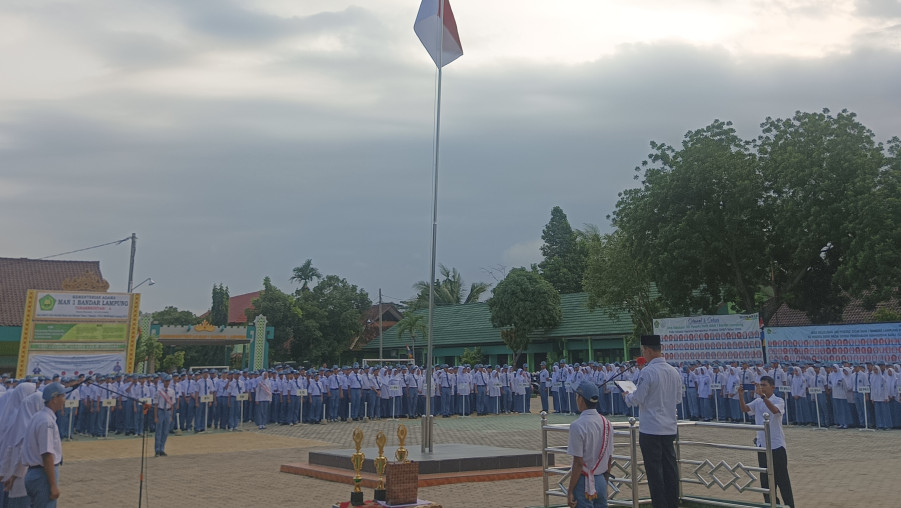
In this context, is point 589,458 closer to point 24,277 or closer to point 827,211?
point 827,211

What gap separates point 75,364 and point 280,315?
16027 mm

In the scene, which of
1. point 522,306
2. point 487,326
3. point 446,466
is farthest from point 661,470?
point 487,326

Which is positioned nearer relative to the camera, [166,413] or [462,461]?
[462,461]

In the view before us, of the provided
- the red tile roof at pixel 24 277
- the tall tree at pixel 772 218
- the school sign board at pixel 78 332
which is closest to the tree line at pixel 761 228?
the tall tree at pixel 772 218

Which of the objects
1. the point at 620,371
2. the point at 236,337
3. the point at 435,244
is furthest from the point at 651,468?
the point at 236,337

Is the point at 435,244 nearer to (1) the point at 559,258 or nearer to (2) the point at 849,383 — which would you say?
(2) the point at 849,383

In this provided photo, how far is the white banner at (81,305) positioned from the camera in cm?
2633

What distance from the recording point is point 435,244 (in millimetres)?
13070

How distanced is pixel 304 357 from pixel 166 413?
26.5m

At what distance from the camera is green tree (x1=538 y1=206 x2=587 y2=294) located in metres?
48.1

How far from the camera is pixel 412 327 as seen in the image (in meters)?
42.9

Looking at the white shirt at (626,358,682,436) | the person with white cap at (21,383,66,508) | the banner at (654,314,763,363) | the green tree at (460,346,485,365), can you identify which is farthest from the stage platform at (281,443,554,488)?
the green tree at (460,346,485,365)

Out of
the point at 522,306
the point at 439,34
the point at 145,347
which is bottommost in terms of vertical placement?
the point at 145,347

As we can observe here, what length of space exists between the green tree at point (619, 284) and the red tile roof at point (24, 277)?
25.6 metres
